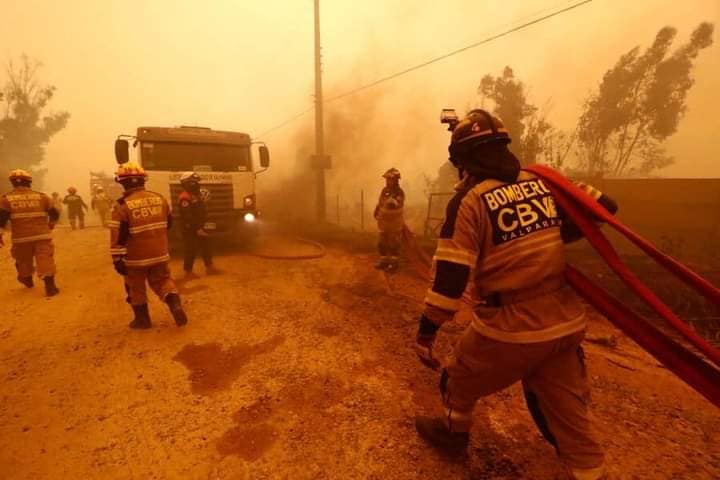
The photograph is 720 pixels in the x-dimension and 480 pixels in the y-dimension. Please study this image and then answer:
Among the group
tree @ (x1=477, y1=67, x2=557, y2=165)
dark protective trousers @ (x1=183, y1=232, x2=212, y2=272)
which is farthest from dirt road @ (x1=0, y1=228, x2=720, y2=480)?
tree @ (x1=477, y1=67, x2=557, y2=165)

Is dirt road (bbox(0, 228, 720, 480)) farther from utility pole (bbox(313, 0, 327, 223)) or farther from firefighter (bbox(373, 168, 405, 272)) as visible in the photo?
utility pole (bbox(313, 0, 327, 223))

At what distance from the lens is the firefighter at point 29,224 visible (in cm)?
544

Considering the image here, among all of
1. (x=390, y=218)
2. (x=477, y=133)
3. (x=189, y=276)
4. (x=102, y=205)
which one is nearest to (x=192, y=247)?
(x=189, y=276)

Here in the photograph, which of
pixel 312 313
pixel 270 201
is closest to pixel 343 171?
pixel 270 201

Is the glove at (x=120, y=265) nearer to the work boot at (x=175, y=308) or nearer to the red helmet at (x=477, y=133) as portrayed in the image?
the work boot at (x=175, y=308)

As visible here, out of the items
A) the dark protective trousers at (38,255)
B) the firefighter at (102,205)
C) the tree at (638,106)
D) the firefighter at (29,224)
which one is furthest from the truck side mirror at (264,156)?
the tree at (638,106)

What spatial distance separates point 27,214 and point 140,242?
305 cm

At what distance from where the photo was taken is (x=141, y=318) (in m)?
4.33

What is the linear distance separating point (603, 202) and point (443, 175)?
26018 mm

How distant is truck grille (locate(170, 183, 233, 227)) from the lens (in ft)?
25.1

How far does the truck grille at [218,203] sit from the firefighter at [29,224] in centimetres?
215

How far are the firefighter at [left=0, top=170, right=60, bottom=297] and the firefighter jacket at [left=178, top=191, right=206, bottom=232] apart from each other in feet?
5.92

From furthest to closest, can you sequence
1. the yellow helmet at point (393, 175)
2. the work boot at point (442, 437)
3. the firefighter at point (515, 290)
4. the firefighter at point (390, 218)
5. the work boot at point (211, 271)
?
the work boot at point (211, 271) → the firefighter at point (390, 218) → the yellow helmet at point (393, 175) → the work boot at point (442, 437) → the firefighter at point (515, 290)

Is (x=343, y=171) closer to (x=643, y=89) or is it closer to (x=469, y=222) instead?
(x=643, y=89)
